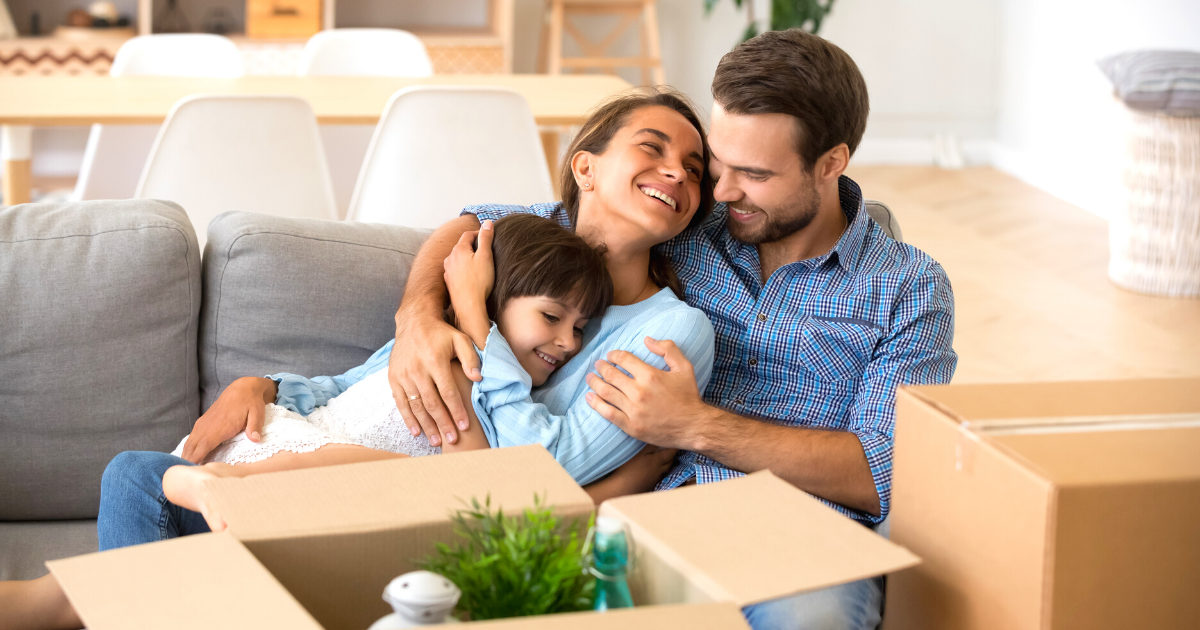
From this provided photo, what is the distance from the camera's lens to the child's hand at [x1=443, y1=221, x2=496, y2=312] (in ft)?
5.00

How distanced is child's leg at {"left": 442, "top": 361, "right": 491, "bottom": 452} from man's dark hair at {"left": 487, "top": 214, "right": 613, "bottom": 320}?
0.45 feet

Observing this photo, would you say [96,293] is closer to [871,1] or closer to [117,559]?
[117,559]

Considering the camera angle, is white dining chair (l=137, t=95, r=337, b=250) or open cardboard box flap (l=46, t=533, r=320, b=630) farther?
white dining chair (l=137, t=95, r=337, b=250)

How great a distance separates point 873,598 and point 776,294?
0.50 metres

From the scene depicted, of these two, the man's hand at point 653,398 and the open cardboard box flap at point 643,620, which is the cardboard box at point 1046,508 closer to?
the open cardboard box flap at point 643,620

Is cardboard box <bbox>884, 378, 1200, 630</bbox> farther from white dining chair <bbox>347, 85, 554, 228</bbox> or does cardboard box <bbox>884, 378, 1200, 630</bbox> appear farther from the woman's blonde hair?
white dining chair <bbox>347, 85, 554, 228</bbox>

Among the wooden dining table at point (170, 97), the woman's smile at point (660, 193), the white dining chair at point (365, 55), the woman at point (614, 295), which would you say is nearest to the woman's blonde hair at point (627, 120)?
the woman at point (614, 295)

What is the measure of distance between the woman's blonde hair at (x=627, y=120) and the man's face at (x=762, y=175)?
88 mm

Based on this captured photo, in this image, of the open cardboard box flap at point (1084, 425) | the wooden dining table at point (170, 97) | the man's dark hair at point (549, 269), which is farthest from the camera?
the wooden dining table at point (170, 97)

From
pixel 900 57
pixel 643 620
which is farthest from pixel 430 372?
pixel 900 57

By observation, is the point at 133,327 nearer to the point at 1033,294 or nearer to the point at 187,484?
the point at 187,484

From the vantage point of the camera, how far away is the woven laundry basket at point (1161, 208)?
359 cm

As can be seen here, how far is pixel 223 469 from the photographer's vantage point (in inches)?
42.7

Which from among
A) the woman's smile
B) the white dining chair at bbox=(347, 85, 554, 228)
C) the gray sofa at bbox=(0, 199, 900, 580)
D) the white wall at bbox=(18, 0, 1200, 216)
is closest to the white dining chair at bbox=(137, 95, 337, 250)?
the white dining chair at bbox=(347, 85, 554, 228)
